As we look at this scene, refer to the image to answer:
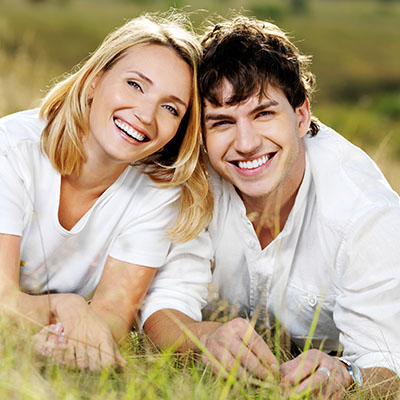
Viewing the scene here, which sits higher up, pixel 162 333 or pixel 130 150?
pixel 130 150

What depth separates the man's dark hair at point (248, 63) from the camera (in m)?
2.57

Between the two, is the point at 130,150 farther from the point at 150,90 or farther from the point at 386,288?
the point at 386,288

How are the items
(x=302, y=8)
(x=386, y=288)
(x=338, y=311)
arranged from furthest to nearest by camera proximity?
(x=302, y=8) < (x=338, y=311) < (x=386, y=288)

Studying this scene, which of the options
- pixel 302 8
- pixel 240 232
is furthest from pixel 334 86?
pixel 240 232

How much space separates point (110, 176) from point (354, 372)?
129 cm

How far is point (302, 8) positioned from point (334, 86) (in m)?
7.49

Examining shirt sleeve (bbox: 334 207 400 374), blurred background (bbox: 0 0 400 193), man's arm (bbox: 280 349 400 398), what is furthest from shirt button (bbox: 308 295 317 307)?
blurred background (bbox: 0 0 400 193)

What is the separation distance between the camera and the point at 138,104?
2.48m

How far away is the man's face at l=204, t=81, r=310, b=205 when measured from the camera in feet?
8.44

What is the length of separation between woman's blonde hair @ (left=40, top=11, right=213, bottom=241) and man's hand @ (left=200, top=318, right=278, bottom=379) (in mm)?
635

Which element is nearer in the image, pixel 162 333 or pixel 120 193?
pixel 162 333

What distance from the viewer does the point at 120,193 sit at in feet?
8.82

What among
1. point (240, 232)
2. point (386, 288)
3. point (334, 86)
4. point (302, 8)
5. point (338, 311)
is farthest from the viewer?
point (302, 8)

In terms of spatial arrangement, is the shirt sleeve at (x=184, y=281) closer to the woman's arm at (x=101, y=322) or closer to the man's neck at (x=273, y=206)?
the woman's arm at (x=101, y=322)
